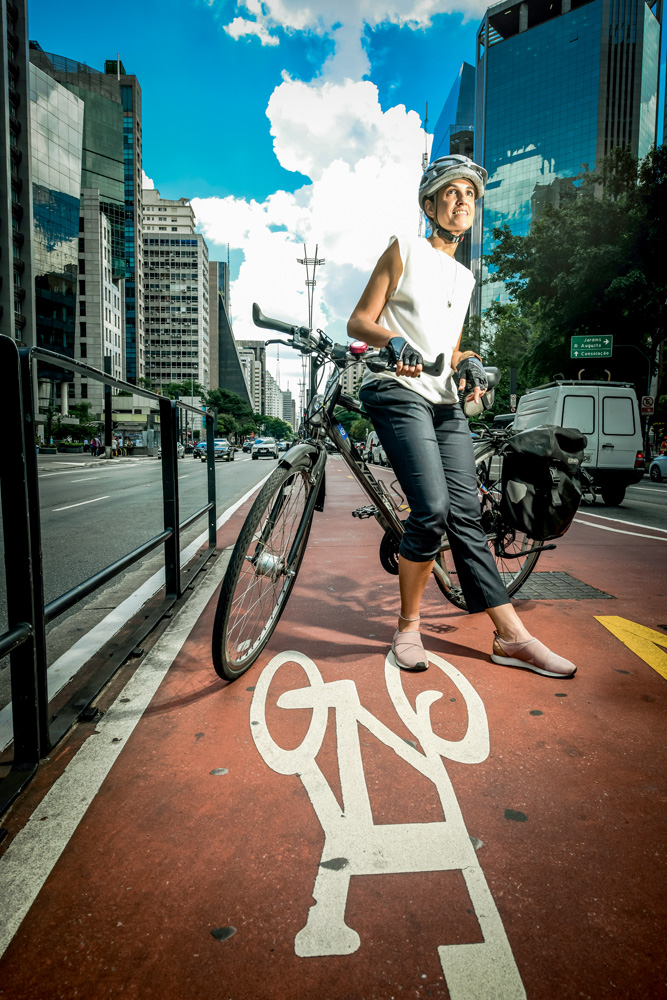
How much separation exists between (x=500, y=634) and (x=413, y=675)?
470mm

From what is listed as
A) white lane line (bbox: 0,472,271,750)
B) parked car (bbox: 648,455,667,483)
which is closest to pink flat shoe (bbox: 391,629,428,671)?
white lane line (bbox: 0,472,271,750)

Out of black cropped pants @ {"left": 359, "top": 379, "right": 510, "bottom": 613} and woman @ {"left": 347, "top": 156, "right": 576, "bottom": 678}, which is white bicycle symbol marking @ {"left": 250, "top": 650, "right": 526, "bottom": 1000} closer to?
woman @ {"left": 347, "top": 156, "right": 576, "bottom": 678}

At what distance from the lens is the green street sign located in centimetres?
2502

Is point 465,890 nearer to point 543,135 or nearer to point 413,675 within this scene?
point 413,675

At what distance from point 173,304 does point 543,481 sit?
490 ft

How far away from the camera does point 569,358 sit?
89.1 feet

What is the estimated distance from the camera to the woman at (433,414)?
2705 mm

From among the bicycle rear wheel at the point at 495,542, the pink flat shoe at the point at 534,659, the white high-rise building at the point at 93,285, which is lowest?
the pink flat shoe at the point at 534,659

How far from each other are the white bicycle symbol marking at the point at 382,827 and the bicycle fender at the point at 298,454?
3.17ft

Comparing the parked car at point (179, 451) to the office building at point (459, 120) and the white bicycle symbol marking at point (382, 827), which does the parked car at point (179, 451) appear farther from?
the office building at point (459, 120)

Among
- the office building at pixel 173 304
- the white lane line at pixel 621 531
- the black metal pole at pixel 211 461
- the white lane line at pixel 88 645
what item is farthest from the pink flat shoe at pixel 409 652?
the office building at pixel 173 304

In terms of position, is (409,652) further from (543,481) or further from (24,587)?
(24,587)

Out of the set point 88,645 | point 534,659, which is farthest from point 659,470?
point 88,645

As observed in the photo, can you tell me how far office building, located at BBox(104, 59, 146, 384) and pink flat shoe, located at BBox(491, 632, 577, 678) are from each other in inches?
4607
